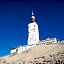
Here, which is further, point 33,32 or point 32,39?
point 33,32

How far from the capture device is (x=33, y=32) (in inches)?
4510

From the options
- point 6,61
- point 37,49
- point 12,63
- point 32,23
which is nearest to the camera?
point 12,63

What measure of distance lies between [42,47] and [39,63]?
2446 cm

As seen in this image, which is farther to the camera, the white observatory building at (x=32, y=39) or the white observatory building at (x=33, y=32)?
the white observatory building at (x=33, y=32)

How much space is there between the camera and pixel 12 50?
356 ft

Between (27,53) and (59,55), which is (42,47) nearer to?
(27,53)

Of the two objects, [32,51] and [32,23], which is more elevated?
[32,23]

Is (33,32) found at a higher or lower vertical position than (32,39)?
higher

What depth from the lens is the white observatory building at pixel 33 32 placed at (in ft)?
368

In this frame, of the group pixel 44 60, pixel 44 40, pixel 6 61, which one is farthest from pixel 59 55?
pixel 44 40

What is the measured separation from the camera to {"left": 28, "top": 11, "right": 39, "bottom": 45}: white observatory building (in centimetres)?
11219

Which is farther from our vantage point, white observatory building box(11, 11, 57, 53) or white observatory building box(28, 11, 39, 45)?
white observatory building box(28, 11, 39, 45)

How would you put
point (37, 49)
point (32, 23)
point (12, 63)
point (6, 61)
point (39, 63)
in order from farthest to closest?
point (32, 23), point (37, 49), point (6, 61), point (12, 63), point (39, 63)

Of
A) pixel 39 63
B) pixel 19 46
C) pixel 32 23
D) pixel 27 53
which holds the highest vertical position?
pixel 32 23
